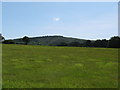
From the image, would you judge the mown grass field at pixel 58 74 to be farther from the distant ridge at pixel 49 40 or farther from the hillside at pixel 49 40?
the hillside at pixel 49 40

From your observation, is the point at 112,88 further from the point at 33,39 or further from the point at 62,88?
the point at 33,39

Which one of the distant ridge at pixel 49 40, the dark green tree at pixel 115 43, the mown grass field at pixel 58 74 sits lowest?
the mown grass field at pixel 58 74

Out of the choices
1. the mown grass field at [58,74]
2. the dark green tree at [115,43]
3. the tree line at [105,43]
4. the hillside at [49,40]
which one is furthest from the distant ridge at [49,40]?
the mown grass field at [58,74]

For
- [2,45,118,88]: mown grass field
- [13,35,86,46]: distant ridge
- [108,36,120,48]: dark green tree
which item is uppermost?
[13,35,86,46]: distant ridge

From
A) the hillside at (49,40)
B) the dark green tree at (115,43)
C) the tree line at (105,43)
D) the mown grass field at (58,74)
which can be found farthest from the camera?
the hillside at (49,40)

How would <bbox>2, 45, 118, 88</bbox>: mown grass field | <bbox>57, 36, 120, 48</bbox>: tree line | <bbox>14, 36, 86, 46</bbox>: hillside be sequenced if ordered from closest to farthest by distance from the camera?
<bbox>2, 45, 118, 88</bbox>: mown grass field → <bbox>57, 36, 120, 48</bbox>: tree line → <bbox>14, 36, 86, 46</bbox>: hillside

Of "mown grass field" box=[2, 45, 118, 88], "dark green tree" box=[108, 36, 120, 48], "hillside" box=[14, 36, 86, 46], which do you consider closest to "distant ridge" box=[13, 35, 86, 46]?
"hillside" box=[14, 36, 86, 46]

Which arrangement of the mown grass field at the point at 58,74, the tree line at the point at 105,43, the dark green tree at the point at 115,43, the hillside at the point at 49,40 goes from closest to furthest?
the mown grass field at the point at 58,74
the dark green tree at the point at 115,43
the tree line at the point at 105,43
the hillside at the point at 49,40

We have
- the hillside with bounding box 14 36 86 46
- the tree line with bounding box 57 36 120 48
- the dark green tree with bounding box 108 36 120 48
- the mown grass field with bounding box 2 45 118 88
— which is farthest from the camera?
the hillside with bounding box 14 36 86 46

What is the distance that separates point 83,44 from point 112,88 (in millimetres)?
128164

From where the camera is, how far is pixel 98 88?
1916 centimetres

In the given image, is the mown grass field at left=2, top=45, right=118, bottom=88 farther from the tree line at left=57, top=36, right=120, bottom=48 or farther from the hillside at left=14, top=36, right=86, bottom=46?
the hillside at left=14, top=36, right=86, bottom=46

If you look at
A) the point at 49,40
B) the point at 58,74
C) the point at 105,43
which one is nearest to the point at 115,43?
the point at 105,43

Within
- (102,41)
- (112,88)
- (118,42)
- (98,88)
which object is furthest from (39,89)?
(102,41)
